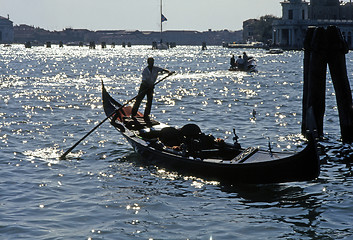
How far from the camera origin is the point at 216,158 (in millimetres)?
12953

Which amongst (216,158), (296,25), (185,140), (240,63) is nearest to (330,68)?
(185,140)

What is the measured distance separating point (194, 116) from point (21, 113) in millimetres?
6685

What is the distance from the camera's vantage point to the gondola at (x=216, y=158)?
36.5ft

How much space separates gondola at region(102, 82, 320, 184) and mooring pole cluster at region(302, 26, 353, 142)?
162 inches

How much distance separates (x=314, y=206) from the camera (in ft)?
36.4

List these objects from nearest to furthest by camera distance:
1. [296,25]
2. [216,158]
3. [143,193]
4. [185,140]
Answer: [143,193], [216,158], [185,140], [296,25]

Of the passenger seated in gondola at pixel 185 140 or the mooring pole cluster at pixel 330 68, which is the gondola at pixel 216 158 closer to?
the passenger seated in gondola at pixel 185 140

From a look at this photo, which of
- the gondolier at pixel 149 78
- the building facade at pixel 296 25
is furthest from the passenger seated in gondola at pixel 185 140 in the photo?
the building facade at pixel 296 25

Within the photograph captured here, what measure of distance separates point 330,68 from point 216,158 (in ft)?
16.7

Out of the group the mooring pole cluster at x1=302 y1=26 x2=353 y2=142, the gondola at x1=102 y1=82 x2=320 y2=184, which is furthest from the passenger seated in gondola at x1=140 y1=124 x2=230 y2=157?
the mooring pole cluster at x1=302 y1=26 x2=353 y2=142

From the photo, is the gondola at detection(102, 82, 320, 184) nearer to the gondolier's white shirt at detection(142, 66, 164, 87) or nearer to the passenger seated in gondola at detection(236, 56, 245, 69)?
the gondolier's white shirt at detection(142, 66, 164, 87)

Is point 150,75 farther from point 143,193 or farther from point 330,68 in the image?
point 143,193

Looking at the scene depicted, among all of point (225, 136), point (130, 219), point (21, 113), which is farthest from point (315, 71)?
point (21, 113)

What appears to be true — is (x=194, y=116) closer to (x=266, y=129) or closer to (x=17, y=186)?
(x=266, y=129)
